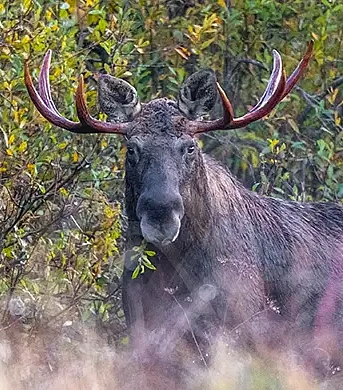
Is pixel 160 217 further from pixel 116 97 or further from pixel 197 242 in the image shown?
pixel 116 97

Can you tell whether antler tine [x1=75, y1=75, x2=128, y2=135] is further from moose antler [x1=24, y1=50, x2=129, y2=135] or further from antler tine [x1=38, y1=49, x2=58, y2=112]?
antler tine [x1=38, y1=49, x2=58, y2=112]

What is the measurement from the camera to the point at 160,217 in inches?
240

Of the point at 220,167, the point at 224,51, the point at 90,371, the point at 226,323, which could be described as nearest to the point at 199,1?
the point at 224,51

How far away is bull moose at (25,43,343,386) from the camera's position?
6.33 m

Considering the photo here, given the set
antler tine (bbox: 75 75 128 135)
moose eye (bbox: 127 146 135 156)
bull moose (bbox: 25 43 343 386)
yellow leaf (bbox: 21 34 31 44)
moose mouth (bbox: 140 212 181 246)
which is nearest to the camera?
moose mouth (bbox: 140 212 181 246)

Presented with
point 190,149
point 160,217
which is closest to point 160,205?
point 160,217

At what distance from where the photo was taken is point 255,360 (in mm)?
6191

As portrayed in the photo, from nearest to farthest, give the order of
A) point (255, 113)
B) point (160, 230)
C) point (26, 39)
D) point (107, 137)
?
point (160, 230)
point (255, 113)
point (26, 39)
point (107, 137)

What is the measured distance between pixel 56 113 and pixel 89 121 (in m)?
0.24

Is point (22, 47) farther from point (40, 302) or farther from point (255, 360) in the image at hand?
point (255, 360)

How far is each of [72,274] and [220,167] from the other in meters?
1.03

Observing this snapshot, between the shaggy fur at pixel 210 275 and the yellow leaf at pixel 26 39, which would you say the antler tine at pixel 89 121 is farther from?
the yellow leaf at pixel 26 39

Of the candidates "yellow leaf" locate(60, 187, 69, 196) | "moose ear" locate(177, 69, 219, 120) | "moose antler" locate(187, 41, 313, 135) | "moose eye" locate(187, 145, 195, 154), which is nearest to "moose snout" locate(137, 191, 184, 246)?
"moose eye" locate(187, 145, 195, 154)

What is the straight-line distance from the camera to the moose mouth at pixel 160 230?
6.08m
